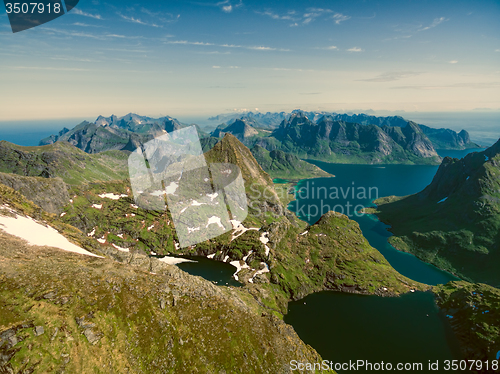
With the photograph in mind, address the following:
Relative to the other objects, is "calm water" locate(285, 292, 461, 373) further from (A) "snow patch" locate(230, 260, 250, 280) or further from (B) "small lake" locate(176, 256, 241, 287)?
(B) "small lake" locate(176, 256, 241, 287)

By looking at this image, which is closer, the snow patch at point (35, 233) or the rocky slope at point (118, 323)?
the rocky slope at point (118, 323)

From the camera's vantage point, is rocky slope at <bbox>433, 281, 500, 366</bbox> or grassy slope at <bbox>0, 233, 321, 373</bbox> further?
rocky slope at <bbox>433, 281, 500, 366</bbox>

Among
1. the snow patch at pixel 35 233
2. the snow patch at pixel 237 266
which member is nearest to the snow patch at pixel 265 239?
the snow patch at pixel 237 266

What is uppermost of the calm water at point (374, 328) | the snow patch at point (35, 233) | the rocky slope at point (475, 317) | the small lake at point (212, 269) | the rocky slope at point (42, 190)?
the snow patch at point (35, 233)

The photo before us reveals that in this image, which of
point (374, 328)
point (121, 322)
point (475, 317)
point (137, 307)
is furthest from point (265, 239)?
point (121, 322)

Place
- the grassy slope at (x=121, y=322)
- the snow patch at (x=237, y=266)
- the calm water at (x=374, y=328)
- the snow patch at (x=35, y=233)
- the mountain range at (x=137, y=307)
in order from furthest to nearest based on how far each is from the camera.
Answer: the snow patch at (x=237, y=266), the calm water at (x=374, y=328), the snow patch at (x=35, y=233), the mountain range at (x=137, y=307), the grassy slope at (x=121, y=322)

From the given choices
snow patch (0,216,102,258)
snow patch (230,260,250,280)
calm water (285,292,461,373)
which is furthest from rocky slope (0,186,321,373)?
snow patch (230,260,250,280)

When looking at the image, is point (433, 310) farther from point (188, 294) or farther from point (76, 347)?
point (76, 347)

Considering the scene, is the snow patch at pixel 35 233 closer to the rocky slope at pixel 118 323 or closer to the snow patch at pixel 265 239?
the rocky slope at pixel 118 323

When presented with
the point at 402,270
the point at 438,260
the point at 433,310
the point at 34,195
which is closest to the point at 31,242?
the point at 34,195
